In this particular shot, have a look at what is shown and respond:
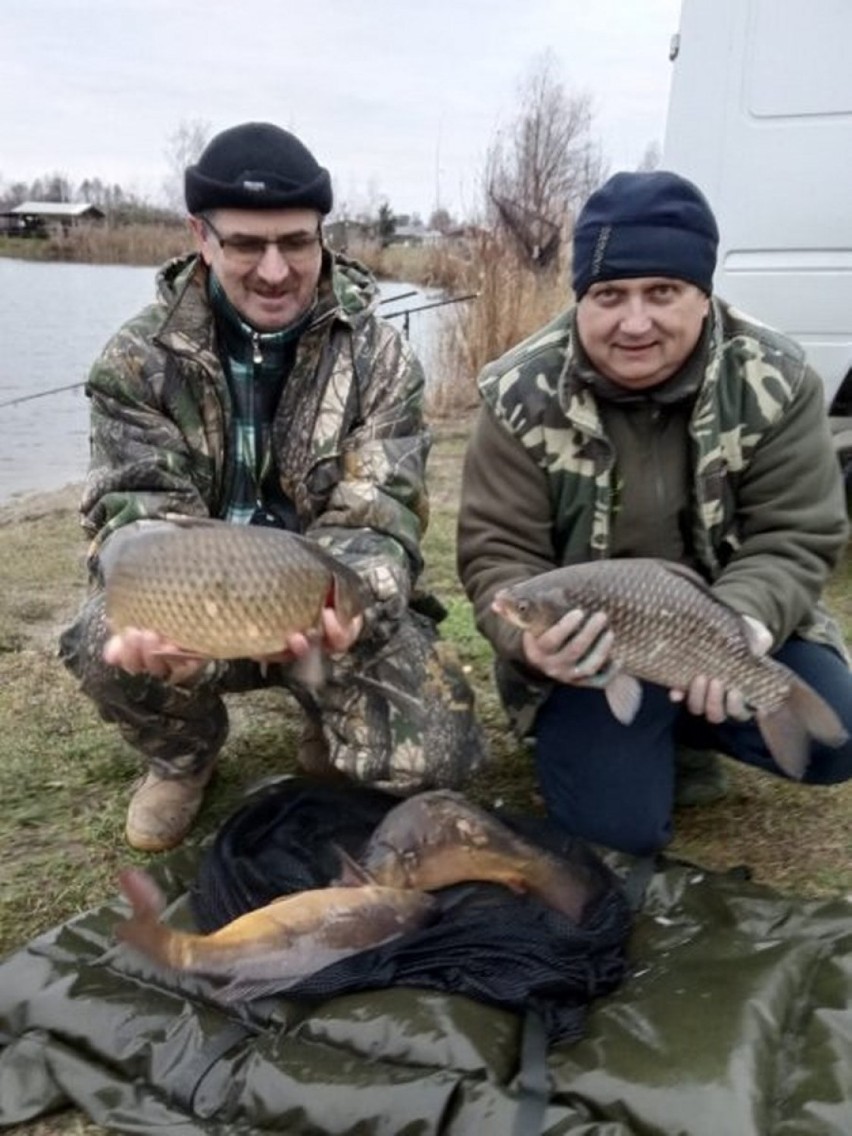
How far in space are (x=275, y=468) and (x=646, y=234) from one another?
2.76 feet

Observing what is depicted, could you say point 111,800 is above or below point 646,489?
below

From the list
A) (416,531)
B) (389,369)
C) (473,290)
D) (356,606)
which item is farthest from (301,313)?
(473,290)

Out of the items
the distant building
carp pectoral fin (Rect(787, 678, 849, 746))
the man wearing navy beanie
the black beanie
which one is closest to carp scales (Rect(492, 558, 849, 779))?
carp pectoral fin (Rect(787, 678, 849, 746))

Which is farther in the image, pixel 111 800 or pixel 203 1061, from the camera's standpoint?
pixel 111 800

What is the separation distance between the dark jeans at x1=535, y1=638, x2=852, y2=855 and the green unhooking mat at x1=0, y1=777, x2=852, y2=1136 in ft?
0.97

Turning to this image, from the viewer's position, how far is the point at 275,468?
8.09 ft

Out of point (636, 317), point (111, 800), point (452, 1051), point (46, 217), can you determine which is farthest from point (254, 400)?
point (46, 217)

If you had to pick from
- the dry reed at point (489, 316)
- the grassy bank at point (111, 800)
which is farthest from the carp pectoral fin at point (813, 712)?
the dry reed at point (489, 316)

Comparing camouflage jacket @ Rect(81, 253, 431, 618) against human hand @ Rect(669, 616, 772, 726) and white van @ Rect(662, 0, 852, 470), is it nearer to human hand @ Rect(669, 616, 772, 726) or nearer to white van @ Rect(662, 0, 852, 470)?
human hand @ Rect(669, 616, 772, 726)

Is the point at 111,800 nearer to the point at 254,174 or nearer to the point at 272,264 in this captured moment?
the point at 272,264

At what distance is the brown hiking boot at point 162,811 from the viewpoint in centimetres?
239

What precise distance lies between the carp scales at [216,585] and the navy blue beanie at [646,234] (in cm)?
69

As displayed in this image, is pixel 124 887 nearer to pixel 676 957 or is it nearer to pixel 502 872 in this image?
pixel 502 872

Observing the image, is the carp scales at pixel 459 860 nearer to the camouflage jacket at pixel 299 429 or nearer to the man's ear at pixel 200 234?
the camouflage jacket at pixel 299 429
